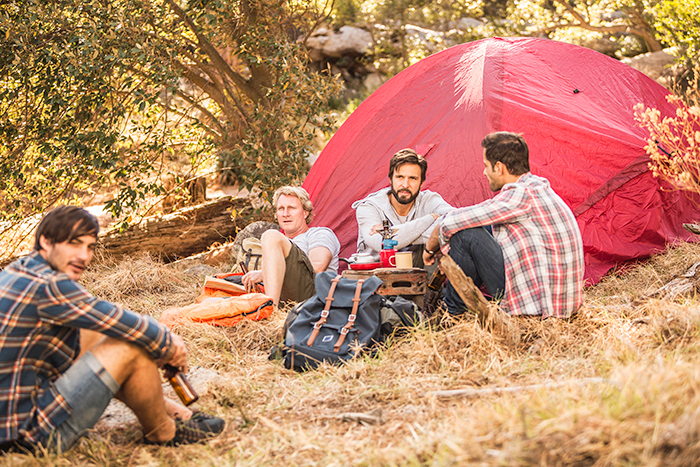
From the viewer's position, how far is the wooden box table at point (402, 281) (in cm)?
329

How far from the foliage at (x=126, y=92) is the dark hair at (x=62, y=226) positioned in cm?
298

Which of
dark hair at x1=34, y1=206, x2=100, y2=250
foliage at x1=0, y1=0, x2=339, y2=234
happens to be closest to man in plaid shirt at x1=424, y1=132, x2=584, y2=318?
dark hair at x1=34, y1=206, x2=100, y2=250

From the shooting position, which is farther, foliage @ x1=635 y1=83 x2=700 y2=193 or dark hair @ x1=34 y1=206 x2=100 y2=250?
foliage @ x1=635 y1=83 x2=700 y2=193

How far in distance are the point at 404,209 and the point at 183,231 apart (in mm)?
2873

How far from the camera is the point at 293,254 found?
3812 mm

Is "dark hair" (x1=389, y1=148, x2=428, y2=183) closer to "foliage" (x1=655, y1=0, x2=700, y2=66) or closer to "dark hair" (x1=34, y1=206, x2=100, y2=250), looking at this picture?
"dark hair" (x1=34, y1=206, x2=100, y2=250)

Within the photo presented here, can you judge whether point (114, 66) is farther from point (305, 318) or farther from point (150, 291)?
point (305, 318)

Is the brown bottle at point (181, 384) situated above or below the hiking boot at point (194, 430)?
above

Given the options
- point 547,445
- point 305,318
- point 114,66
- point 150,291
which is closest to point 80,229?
point 305,318

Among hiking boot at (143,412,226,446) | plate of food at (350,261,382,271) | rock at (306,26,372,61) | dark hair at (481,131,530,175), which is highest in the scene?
rock at (306,26,372,61)

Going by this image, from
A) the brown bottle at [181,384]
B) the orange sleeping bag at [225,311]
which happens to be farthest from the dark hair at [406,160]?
the brown bottle at [181,384]

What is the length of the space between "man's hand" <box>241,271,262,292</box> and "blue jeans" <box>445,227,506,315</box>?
1.34 meters

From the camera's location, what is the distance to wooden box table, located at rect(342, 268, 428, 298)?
10.8 ft

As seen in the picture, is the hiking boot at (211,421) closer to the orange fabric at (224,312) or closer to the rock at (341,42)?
the orange fabric at (224,312)
